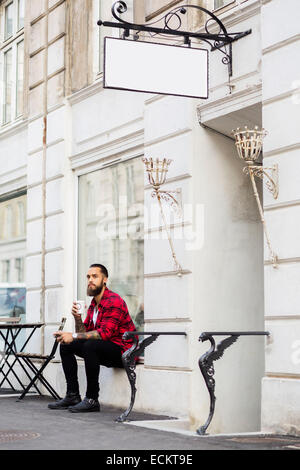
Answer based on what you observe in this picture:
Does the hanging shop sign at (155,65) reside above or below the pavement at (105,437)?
above

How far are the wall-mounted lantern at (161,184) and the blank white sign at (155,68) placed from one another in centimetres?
108

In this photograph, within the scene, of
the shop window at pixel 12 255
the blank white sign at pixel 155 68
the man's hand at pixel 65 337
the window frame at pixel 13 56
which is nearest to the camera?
the blank white sign at pixel 155 68

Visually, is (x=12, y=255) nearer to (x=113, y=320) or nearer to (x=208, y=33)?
(x=113, y=320)

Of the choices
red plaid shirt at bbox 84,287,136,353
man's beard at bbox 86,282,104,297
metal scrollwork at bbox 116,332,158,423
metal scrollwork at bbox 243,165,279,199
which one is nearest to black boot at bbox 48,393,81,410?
red plaid shirt at bbox 84,287,136,353

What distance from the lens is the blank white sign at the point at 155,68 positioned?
787 cm

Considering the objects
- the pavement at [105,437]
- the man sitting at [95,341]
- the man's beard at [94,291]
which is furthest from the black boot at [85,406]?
the man's beard at [94,291]

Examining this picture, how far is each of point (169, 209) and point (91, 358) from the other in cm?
181

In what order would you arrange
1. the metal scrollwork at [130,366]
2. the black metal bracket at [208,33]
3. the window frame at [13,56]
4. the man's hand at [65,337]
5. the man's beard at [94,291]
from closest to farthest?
the metal scrollwork at [130,366] < the black metal bracket at [208,33] < the man's hand at [65,337] < the man's beard at [94,291] < the window frame at [13,56]

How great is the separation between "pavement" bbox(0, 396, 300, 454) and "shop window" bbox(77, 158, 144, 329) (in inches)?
82.1

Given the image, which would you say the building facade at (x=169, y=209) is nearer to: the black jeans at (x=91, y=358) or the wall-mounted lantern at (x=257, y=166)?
the wall-mounted lantern at (x=257, y=166)

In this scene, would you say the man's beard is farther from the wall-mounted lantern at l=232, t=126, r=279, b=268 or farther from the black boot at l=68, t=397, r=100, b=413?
the wall-mounted lantern at l=232, t=126, r=279, b=268

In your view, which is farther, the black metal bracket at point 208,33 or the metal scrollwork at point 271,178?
the black metal bracket at point 208,33

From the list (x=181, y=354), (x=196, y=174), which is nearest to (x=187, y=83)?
(x=196, y=174)
